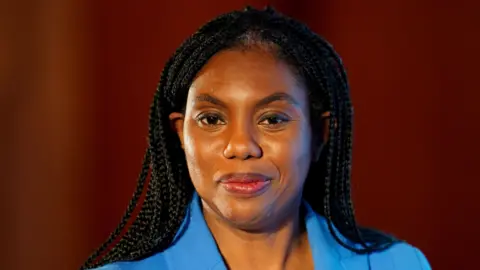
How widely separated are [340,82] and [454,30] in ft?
2.25

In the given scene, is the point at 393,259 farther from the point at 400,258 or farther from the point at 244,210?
the point at 244,210

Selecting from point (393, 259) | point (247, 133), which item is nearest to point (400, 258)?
point (393, 259)

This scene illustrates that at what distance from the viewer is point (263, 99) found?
99 centimetres

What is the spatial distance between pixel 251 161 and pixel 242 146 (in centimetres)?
3

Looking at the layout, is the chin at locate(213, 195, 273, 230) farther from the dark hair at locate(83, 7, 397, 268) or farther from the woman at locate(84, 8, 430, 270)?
the dark hair at locate(83, 7, 397, 268)

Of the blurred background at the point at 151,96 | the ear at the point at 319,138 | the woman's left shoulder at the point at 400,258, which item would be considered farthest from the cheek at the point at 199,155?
the blurred background at the point at 151,96

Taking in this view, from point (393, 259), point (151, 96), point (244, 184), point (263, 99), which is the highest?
point (151, 96)

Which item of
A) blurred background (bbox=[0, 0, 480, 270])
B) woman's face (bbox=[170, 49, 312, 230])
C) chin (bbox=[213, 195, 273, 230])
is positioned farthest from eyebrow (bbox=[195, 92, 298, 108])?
blurred background (bbox=[0, 0, 480, 270])

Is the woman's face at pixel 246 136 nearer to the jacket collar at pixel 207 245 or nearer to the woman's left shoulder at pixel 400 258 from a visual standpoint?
the jacket collar at pixel 207 245

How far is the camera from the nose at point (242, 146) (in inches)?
38.1

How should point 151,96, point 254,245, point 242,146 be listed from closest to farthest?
point 242,146 < point 254,245 < point 151,96

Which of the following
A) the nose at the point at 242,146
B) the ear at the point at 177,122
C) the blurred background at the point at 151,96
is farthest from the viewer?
the blurred background at the point at 151,96

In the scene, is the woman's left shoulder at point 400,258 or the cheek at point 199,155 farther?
the woman's left shoulder at point 400,258

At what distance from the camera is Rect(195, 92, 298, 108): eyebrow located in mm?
990
